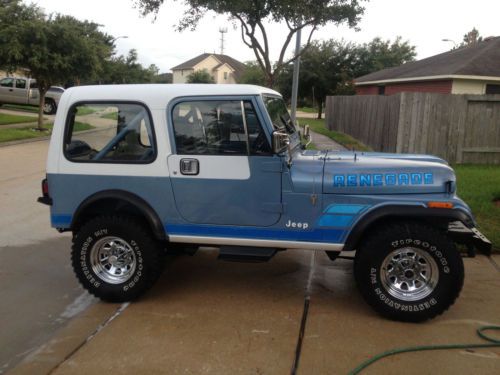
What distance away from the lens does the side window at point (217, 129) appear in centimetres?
420

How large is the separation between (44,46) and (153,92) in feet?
52.0

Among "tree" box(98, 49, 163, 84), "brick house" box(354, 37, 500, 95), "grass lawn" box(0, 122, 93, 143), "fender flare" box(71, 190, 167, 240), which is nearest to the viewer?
"fender flare" box(71, 190, 167, 240)

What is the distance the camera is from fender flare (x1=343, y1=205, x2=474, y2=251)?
3.97 metres

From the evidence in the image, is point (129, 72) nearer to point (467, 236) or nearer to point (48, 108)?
point (48, 108)

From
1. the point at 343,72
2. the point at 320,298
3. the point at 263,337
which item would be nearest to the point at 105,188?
the point at 263,337

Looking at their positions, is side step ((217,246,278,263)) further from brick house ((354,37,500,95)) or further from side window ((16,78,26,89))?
side window ((16,78,26,89))

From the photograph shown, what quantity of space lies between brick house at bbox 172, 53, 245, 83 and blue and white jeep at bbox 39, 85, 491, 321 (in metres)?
80.8

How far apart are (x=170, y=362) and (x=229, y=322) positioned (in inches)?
29.4

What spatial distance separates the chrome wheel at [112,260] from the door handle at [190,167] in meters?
0.88

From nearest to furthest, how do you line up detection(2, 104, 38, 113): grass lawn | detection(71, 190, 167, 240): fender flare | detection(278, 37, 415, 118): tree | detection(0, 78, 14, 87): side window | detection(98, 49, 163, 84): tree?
detection(71, 190, 167, 240): fender flare
detection(0, 78, 14, 87): side window
detection(2, 104, 38, 113): grass lawn
detection(278, 37, 415, 118): tree
detection(98, 49, 163, 84): tree

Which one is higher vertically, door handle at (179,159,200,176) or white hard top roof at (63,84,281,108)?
white hard top roof at (63,84,281,108)

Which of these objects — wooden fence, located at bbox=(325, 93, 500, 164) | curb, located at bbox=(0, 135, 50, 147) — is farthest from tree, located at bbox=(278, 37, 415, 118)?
wooden fence, located at bbox=(325, 93, 500, 164)

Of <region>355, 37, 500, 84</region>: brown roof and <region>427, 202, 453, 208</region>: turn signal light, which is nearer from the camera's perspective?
<region>427, 202, 453, 208</region>: turn signal light

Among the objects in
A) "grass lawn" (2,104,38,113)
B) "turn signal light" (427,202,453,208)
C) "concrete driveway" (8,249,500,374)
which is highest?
"grass lawn" (2,104,38,113)
